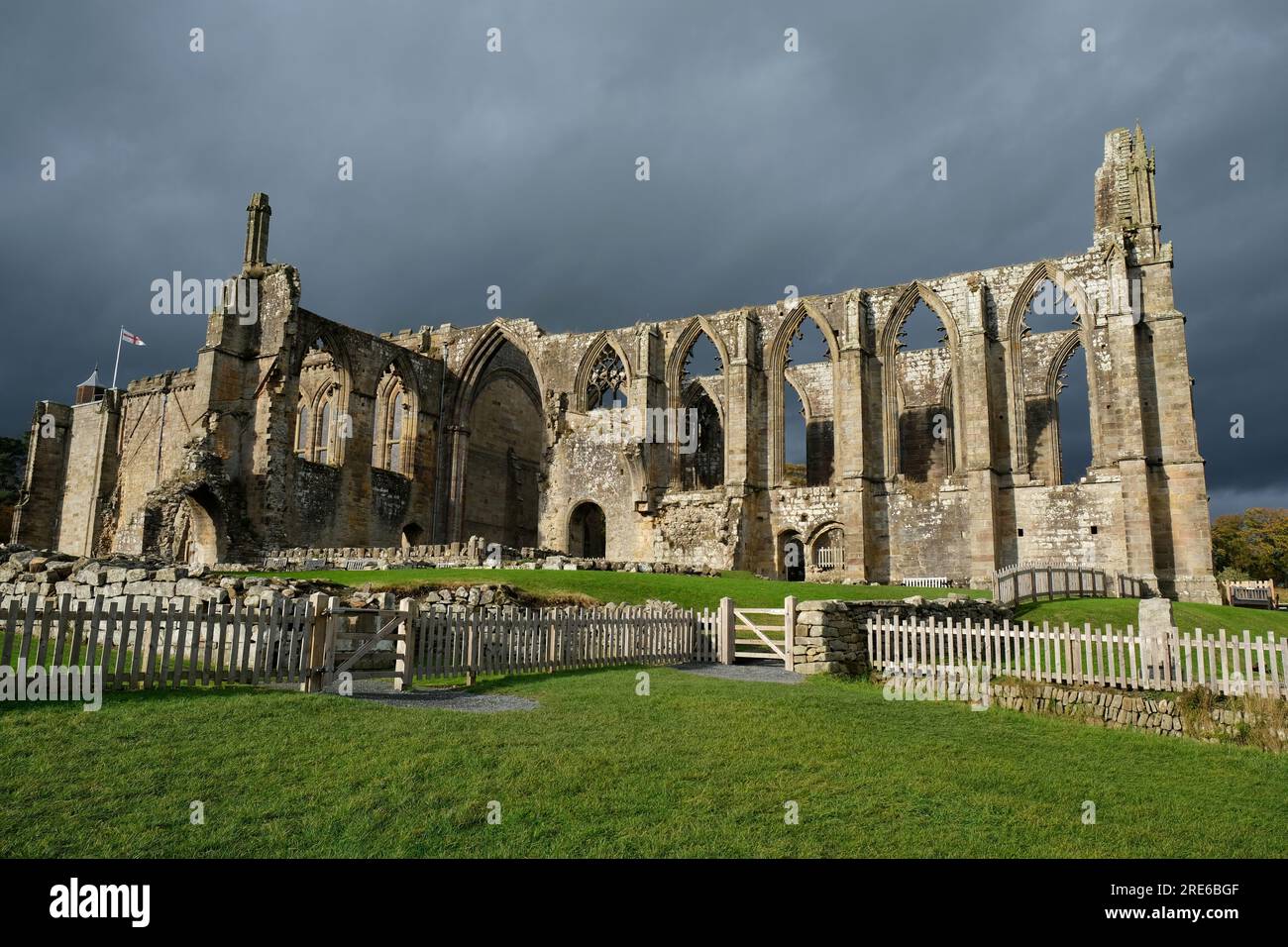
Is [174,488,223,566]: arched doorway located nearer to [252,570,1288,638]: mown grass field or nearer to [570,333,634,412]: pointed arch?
[252,570,1288,638]: mown grass field

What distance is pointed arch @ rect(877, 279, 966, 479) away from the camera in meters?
32.1

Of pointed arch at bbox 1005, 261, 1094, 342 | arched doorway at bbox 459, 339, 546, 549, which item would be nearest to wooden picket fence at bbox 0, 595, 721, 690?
pointed arch at bbox 1005, 261, 1094, 342

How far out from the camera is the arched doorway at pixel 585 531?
3750 centimetres

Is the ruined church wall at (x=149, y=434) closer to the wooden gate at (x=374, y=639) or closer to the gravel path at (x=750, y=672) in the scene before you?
the gravel path at (x=750, y=672)

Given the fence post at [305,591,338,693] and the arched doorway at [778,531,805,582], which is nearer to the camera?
the fence post at [305,591,338,693]

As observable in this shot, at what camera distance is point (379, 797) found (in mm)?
6016

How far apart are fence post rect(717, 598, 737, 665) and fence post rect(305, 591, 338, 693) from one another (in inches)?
285

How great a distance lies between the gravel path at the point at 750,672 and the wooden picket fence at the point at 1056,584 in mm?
7544

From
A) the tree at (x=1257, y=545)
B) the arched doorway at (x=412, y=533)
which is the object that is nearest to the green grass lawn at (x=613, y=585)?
the arched doorway at (x=412, y=533)

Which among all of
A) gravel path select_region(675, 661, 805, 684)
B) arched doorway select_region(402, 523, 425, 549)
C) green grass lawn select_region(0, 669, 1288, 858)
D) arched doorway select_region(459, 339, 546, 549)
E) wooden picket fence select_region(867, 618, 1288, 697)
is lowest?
green grass lawn select_region(0, 669, 1288, 858)

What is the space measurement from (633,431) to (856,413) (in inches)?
348

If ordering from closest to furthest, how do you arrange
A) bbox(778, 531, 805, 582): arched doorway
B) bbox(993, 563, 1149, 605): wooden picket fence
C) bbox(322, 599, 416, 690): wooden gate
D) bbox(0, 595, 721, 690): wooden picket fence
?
1. bbox(0, 595, 721, 690): wooden picket fence
2. bbox(322, 599, 416, 690): wooden gate
3. bbox(993, 563, 1149, 605): wooden picket fence
4. bbox(778, 531, 805, 582): arched doorway
